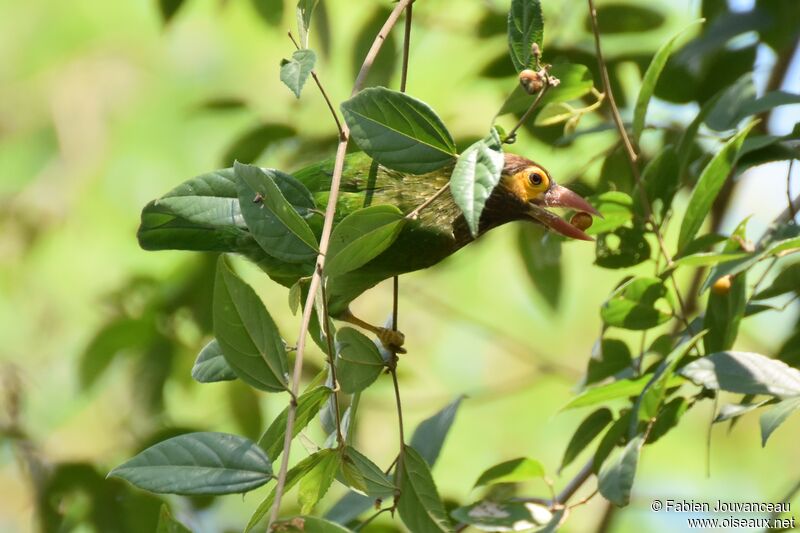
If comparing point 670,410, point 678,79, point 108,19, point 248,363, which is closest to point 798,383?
point 670,410

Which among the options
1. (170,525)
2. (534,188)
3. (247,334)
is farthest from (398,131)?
(534,188)

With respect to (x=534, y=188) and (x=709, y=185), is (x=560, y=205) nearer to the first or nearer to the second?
(x=534, y=188)

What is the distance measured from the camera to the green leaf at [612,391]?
72.6 inches

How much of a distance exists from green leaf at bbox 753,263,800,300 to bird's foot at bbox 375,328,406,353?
777 millimetres

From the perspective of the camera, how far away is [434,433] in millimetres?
2217

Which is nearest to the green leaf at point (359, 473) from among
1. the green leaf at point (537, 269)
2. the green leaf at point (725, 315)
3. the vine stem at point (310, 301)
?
the vine stem at point (310, 301)

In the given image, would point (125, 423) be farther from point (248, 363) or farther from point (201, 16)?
point (201, 16)

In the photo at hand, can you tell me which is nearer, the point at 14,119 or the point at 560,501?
the point at 560,501

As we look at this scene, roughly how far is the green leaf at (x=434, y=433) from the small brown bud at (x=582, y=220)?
1.54ft

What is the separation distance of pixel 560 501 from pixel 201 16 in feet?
17.4

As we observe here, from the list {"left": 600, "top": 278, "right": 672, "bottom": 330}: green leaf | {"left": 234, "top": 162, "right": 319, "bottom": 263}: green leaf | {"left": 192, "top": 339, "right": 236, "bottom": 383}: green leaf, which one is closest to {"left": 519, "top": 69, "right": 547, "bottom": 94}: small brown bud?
{"left": 234, "top": 162, "right": 319, "bottom": 263}: green leaf

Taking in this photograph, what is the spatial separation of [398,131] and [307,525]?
59cm

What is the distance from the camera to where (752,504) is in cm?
221

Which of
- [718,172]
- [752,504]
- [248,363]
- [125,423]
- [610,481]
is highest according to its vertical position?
[718,172]
